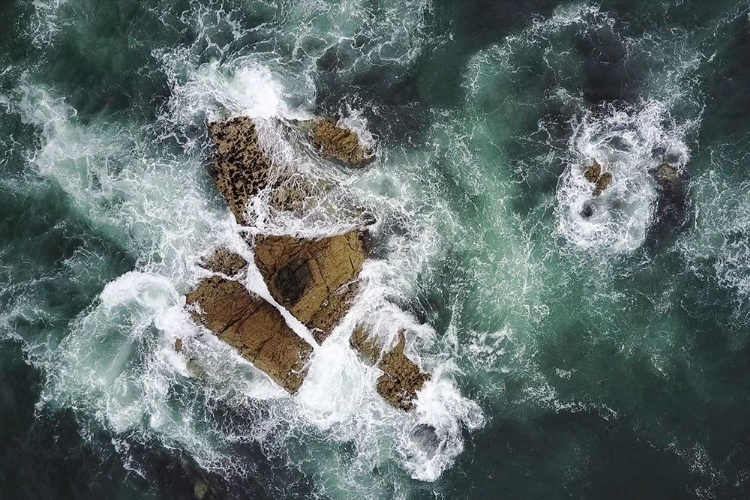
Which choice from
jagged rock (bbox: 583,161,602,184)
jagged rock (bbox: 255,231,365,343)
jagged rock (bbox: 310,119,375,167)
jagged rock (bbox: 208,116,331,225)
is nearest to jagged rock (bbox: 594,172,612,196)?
jagged rock (bbox: 583,161,602,184)

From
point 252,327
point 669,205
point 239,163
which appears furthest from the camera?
point 669,205

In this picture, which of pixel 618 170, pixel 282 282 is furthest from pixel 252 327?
pixel 618 170

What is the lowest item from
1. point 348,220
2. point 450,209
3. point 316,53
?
point 348,220

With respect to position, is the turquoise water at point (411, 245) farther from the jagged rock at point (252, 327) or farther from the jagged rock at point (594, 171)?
the jagged rock at point (252, 327)

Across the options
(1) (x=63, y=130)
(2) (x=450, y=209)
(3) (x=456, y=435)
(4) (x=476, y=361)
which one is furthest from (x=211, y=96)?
(3) (x=456, y=435)

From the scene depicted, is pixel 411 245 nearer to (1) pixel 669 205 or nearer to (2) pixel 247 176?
(2) pixel 247 176

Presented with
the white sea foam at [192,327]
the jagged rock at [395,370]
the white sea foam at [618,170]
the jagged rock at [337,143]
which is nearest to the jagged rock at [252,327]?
the white sea foam at [192,327]

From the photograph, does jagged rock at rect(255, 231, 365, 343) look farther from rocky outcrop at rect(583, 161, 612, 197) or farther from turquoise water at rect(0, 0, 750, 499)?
rocky outcrop at rect(583, 161, 612, 197)

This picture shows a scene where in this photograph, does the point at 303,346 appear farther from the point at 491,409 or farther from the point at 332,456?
the point at 491,409
